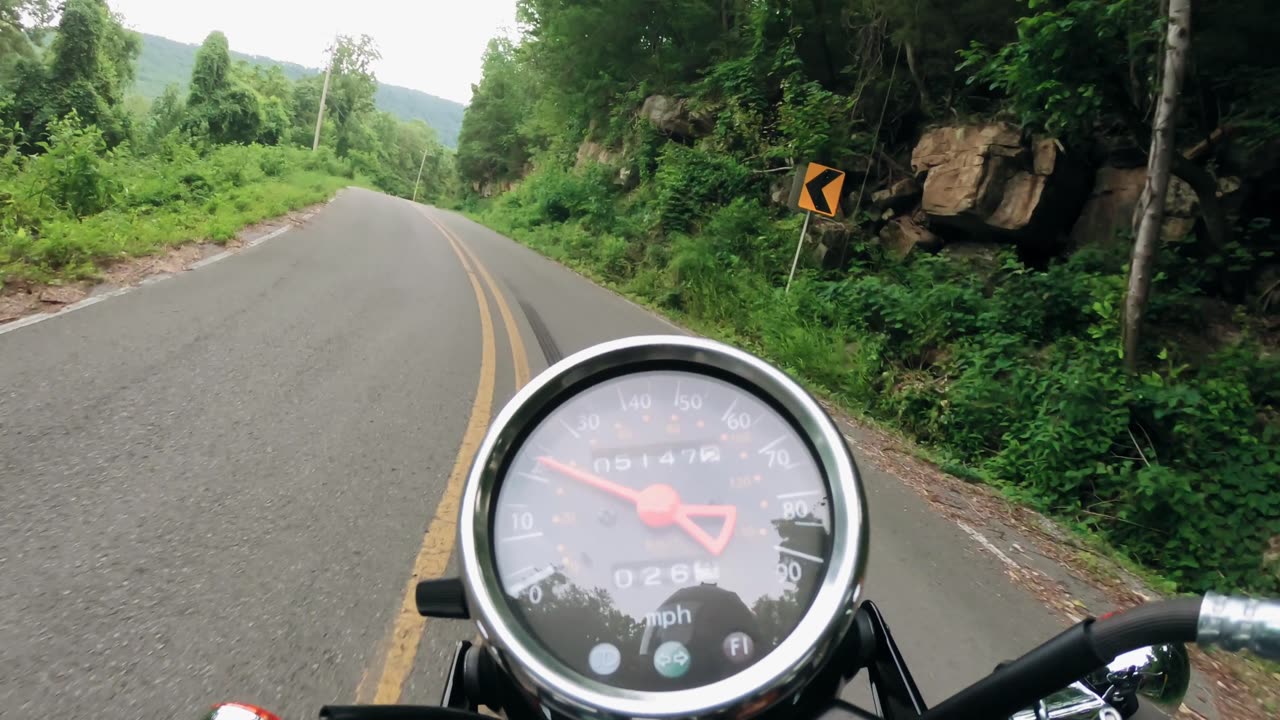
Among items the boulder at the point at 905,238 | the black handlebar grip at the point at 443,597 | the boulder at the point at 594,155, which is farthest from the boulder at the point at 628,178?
the black handlebar grip at the point at 443,597

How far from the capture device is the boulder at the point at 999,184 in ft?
31.8

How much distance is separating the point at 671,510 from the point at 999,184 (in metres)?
10.3

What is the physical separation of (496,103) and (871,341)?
47.9m

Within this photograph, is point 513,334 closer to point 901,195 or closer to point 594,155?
point 901,195

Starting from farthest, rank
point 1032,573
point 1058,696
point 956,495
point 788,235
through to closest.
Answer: point 788,235 < point 956,495 < point 1032,573 < point 1058,696

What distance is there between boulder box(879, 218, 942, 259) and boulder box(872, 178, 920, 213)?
1.05ft

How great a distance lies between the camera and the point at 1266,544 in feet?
16.8

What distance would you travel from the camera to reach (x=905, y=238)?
1173 cm

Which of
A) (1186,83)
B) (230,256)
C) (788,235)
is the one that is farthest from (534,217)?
(1186,83)

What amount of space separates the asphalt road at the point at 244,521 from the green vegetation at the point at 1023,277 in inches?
79.4

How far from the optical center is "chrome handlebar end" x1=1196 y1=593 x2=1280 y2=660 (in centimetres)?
74

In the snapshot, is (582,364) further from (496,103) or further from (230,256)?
(496,103)

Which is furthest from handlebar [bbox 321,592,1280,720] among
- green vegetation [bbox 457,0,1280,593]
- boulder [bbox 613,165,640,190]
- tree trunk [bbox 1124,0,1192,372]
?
boulder [bbox 613,165,640,190]

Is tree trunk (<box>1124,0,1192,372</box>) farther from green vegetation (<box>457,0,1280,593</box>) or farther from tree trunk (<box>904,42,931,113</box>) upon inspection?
tree trunk (<box>904,42,931,113</box>)
